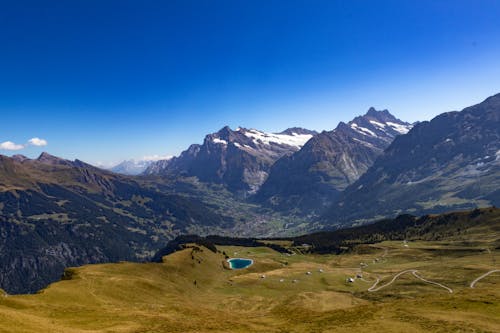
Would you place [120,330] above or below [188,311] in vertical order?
above

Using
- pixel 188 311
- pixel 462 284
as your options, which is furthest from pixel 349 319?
pixel 462 284

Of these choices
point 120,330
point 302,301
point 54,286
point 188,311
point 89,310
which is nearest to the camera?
point 120,330

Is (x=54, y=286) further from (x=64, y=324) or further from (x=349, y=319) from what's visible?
(x=349, y=319)

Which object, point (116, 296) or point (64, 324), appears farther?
point (116, 296)

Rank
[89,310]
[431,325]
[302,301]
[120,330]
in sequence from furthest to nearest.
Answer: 1. [302,301]
2. [89,310]
3. [431,325]
4. [120,330]

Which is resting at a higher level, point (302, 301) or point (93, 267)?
point (93, 267)

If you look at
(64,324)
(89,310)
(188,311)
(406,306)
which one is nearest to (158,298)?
(188,311)

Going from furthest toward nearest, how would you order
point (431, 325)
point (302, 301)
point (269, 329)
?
1. point (302, 301)
2. point (269, 329)
3. point (431, 325)

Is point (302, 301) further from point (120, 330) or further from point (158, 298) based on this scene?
point (120, 330)

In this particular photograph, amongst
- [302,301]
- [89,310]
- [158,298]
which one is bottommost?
[302,301]
